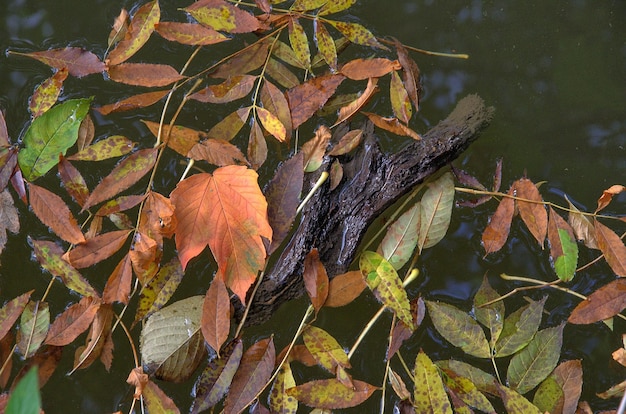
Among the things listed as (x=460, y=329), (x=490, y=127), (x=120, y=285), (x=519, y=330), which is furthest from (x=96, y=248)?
(x=490, y=127)

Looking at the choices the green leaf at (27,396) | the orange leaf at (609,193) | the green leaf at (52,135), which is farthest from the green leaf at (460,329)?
the green leaf at (27,396)

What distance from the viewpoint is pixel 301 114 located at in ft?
4.71

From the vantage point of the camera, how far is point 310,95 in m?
1.44

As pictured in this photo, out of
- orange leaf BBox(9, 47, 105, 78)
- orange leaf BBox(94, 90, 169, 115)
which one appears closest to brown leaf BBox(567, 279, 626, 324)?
orange leaf BBox(94, 90, 169, 115)

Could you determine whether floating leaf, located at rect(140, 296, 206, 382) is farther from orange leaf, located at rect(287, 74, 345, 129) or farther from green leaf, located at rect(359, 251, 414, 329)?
orange leaf, located at rect(287, 74, 345, 129)

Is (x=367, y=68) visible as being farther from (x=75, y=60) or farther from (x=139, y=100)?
(x=75, y=60)

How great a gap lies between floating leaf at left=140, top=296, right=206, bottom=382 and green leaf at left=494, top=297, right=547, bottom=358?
74cm

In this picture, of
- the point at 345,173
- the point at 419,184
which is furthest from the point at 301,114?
the point at 419,184

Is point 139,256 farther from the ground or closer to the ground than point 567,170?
farther from the ground

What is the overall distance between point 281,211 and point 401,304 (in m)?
0.36

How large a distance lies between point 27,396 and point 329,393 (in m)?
0.87

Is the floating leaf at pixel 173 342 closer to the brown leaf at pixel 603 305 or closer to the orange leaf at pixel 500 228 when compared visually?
the orange leaf at pixel 500 228

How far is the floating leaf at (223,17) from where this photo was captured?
56.2 inches

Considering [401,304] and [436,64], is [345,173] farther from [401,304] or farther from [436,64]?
[436,64]
